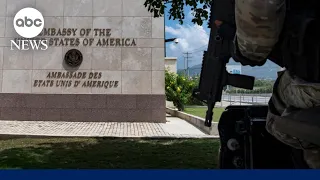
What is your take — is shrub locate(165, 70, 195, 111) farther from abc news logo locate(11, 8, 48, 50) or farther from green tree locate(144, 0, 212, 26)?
green tree locate(144, 0, 212, 26)

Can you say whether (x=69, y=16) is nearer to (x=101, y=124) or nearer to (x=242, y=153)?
(x=101, y=124)

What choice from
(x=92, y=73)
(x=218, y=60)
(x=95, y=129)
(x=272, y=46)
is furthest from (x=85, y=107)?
(x=272, y=46)

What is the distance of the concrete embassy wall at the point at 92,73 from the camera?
1053 cm

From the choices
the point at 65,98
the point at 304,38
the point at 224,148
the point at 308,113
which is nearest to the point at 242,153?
the point at 224,148

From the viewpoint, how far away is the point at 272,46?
140cm

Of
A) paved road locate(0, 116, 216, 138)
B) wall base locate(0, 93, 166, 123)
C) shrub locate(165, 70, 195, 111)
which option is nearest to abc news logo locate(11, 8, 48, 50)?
wall base locate(0, 93, 166, 123)

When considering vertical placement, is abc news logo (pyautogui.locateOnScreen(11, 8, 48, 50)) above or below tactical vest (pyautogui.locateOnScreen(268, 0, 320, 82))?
above

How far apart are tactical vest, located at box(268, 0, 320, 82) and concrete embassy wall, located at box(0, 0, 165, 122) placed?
29.8ft

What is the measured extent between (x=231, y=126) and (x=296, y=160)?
0.57 metres

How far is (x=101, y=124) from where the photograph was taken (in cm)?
1002

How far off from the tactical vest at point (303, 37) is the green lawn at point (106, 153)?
11.8 ft

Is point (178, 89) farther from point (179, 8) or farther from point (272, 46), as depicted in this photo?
point (272, 46)

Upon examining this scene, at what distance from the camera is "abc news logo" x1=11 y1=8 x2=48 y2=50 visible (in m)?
10.7

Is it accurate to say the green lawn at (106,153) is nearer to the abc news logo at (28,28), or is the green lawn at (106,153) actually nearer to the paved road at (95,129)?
the paved road at (95,129)
